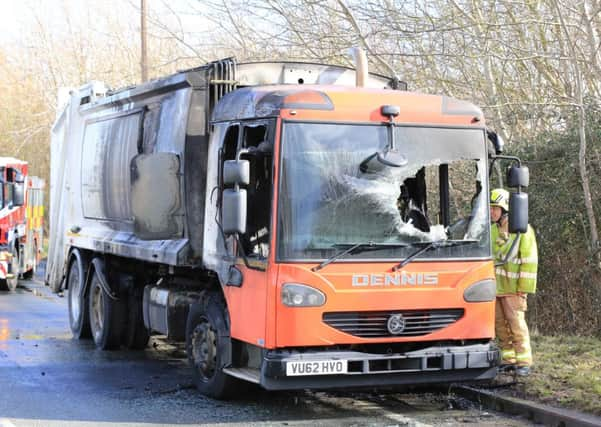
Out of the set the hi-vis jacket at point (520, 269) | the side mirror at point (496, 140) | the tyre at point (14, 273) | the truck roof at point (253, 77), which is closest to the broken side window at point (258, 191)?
the truck roof at point (253, 77)

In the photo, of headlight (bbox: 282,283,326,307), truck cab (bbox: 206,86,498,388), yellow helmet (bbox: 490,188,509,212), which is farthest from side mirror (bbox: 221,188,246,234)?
yellow helmet (bbox: 490,188,509,212)

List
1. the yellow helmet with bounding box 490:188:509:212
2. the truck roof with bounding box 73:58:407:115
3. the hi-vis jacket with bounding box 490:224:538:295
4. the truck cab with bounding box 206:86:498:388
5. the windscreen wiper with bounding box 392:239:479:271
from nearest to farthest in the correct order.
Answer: the truck cab with bounding box 206:86:498:388
the windscreen wiper with bounding box 392:239:479:271
the truck roof with bounding box 73:58:407:115
the hi-vis jacket with bounding box 490:224:538:295
the yellow helmet with bounding box 490:188:509:212

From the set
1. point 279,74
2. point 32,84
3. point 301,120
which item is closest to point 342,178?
point 301,120

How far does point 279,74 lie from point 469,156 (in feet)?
6.81

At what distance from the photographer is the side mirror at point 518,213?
26.6ft

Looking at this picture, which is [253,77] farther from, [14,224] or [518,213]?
[14,224]

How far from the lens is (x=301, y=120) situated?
7668 millimetres

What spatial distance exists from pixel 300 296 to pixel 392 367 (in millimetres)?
901

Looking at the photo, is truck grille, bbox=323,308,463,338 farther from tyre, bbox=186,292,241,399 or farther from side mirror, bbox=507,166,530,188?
side mirror, bbox=507,166,530,188

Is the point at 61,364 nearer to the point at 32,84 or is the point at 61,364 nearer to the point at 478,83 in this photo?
the point at 478,83

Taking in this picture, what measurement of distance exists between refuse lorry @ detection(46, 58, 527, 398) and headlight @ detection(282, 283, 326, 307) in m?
0.01

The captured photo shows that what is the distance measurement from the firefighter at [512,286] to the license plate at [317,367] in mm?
2078

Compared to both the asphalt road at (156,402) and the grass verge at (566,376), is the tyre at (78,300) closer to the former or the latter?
the asphalt road at (156,402)

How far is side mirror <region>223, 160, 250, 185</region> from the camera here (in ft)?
24.3
